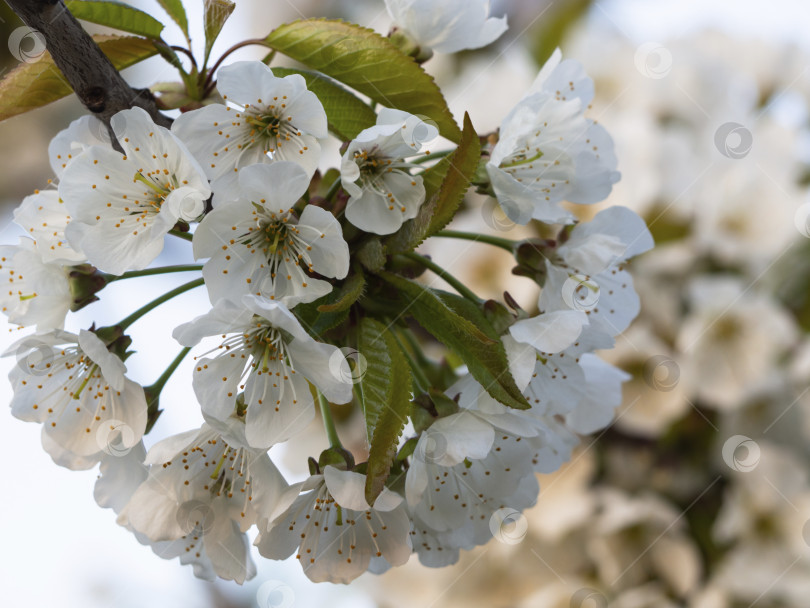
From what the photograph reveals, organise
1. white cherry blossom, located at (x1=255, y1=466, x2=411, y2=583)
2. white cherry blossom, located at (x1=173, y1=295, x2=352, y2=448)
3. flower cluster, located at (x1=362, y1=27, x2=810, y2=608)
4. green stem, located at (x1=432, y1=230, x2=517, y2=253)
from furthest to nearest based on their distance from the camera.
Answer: flower cluster, located at (x1=362, y1=27, x2=810, y2=608) → green stem, located at (x1=432, y1=230, x2=517, y2=253) → white cherry blossom, located at (x1=255, y1=466, x2=411, y2=583) → white cherry blossom, located at (x1=173, y1=295, x2=352, y2=448)

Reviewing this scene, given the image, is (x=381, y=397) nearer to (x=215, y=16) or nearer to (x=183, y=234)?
(x=183, y=234)

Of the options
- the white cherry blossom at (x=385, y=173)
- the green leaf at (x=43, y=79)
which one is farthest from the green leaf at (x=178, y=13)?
the white cherry blossom at (x=385, y=173)

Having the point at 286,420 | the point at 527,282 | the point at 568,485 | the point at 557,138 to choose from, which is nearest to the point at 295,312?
the point at 286,420

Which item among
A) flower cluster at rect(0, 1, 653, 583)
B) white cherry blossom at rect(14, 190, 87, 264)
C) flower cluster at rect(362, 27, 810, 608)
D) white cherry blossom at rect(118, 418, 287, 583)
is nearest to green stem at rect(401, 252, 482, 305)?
flower cluster at rect(0, 1, 653, 583)

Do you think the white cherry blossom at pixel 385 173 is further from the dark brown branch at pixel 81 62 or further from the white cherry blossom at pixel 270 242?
the dark brown branch at pixel 81 62

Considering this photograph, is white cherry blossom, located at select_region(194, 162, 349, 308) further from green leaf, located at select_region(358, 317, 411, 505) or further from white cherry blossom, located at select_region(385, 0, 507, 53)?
white cherry blossom, located at select_region(385, 0, 507, 53)

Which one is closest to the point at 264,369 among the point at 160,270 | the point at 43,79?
the point at 160,270

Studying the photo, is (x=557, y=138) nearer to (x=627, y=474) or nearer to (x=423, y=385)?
(x=423, y=385)

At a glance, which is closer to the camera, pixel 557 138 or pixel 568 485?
pixel 557 138
